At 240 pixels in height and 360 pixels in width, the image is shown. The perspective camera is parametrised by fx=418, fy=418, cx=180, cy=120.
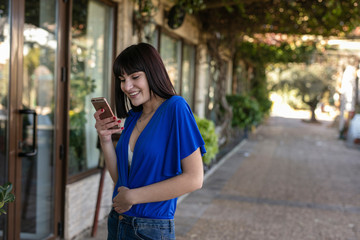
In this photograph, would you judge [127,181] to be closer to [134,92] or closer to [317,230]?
→ [134,92]

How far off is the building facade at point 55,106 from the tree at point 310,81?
1897 cm

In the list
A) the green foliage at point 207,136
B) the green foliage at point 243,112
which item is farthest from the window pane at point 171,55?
the green foliage at point 243,112

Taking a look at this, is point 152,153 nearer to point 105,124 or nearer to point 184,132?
point 184,132

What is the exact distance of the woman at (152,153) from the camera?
150 centimetres

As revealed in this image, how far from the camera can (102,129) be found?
171 cm

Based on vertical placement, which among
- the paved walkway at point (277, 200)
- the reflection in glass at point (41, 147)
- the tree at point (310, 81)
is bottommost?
the paved walkway at point (277, 200)

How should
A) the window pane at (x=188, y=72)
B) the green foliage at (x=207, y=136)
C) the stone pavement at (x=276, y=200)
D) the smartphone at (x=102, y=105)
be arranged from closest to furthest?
the smartphone at (x=102, y=105) → the stone pavement at (x=276, y=200) → the green foliage at (x=207, y=136) → the window pane at (x=188, y=72)

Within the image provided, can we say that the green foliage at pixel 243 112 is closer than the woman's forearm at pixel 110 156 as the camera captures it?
No

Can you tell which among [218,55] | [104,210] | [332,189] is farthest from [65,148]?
[218,55]

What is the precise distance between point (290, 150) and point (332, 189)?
4564mm

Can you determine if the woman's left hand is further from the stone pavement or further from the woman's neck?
the stone pavement

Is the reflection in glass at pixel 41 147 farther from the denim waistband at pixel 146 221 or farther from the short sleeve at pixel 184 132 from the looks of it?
the short sleeve at pixel 184 132

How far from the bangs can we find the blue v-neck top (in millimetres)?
169

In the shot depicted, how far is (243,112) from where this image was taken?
1039cm
